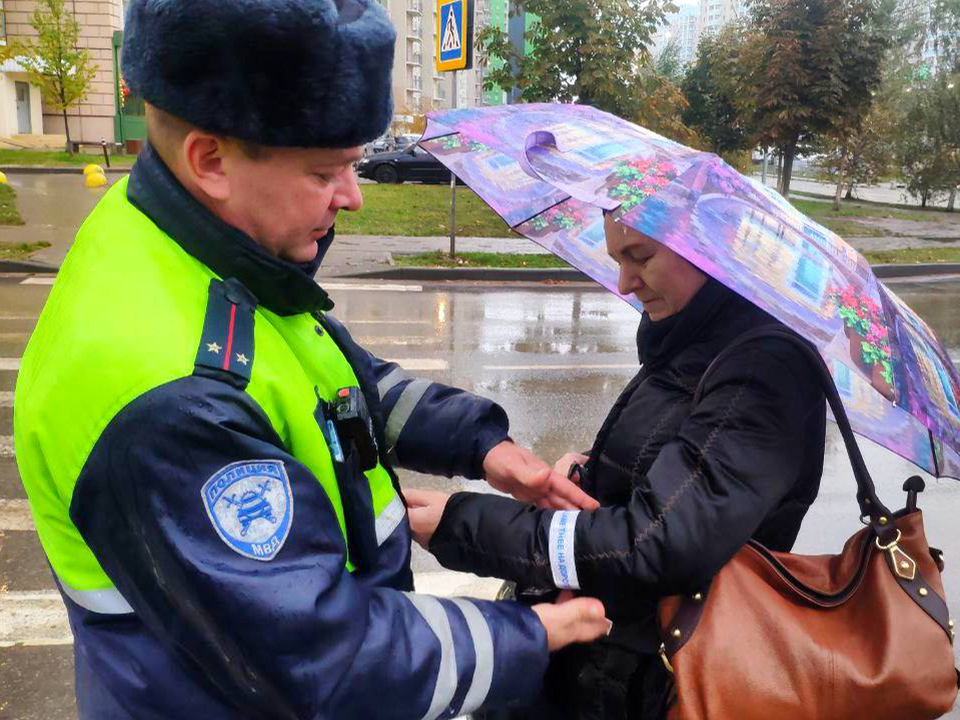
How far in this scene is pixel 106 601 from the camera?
42.3 inches

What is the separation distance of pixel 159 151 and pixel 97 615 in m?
0.58

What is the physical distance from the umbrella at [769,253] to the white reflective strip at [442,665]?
0.68 meters

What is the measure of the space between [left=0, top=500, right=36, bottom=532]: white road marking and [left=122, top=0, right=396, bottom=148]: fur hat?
3.46 metres

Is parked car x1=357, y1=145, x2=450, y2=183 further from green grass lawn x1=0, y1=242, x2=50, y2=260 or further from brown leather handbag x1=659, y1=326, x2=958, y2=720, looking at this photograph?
brown leather handbag x1=659, y1=326, x2=958, y2=720

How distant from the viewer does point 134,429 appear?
3.10 ft

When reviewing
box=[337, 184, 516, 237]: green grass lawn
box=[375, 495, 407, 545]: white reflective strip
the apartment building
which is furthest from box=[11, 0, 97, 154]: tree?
the apartment building

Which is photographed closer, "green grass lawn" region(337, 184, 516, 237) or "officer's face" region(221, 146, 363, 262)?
"officer's face" region(221, 146, 363, 262)

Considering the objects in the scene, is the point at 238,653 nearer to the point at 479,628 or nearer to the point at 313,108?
the point at 479,628

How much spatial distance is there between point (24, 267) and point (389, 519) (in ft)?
34.2

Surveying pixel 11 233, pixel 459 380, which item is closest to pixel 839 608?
pixel 459 380

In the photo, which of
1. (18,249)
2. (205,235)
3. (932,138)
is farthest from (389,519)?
(932,138)

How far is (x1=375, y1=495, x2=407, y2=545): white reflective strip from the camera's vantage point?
126 centimetres

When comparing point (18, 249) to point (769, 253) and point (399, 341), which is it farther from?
point (769, 253)

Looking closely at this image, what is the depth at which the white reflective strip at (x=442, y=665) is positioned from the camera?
3.66ft
